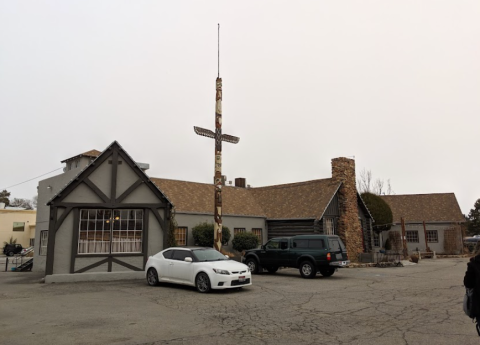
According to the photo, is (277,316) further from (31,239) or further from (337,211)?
(31,239)

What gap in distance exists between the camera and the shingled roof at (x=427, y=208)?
3719cm

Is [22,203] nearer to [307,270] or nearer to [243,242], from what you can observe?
[243,242]

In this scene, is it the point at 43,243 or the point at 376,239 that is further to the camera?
the point at 376,239

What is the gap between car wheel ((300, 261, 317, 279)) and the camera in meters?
16.4

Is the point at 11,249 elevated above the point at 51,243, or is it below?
below

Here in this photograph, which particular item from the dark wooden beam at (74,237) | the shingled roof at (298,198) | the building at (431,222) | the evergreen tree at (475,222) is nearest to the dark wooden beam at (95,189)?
the dark wooden beam at (74,237)

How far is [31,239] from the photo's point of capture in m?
48.4

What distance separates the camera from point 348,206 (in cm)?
2614

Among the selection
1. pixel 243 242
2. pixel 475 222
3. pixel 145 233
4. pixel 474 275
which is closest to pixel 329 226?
pixel 243 242

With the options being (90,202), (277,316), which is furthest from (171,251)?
(277,316)

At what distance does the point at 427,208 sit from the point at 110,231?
33741 millimetres

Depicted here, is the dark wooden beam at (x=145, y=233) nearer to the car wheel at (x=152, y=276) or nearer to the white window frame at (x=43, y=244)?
the car wheel at (x=152, y=276)

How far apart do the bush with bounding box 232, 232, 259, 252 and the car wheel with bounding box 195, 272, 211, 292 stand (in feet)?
39.2

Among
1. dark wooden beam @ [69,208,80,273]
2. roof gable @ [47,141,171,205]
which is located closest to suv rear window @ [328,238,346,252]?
roof gable @ [47,141,171,205]
